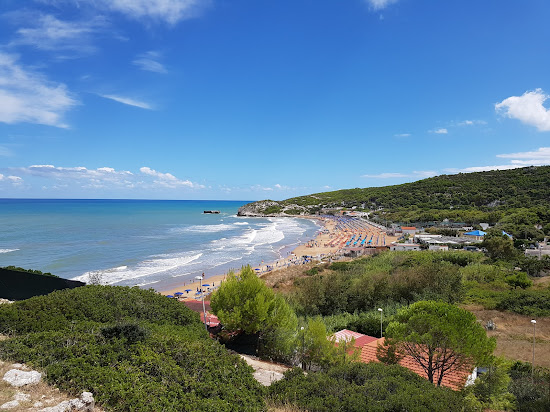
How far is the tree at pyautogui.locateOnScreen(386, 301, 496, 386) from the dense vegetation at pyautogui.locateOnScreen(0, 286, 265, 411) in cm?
530

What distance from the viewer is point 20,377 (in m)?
5.72

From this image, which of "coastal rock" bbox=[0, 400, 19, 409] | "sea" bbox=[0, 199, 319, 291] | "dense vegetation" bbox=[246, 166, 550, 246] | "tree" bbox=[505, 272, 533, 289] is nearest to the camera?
"coastal rock" bbox=[0, 400, 19, 409]

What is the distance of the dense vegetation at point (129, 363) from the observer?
226 inches

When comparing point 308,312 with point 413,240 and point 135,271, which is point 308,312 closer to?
point 135,271

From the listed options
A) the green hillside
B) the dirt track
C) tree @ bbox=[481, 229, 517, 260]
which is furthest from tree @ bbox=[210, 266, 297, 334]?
the green hillside

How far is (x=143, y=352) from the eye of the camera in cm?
704

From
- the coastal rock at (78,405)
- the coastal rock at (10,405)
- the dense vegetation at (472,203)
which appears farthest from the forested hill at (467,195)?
the coastal rock at (10,405)

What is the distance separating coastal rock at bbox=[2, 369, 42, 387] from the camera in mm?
5574

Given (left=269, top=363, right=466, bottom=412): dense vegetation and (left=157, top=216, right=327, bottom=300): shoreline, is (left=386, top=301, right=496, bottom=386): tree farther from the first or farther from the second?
(left=157, top=216, right=327, bottom=300): shoreline

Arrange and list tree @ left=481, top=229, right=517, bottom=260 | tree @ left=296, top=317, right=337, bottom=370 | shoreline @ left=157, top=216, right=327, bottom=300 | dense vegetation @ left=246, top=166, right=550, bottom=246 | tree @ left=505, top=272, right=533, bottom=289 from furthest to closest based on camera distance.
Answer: dense vegetation @ left=246, top=166, right=550, bottom=246 → tree @ left=481, top=229, right=517, bottom=260 → shoreline @ left=157, top=216, right=327, bottom=300 → tree @ left=505, top=272, right=533, bottom=289 → tree @ left=296, top=317, right=337, bottom=370

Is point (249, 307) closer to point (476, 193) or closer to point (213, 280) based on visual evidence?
point (213, 280)

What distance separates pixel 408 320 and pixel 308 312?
1003 cm

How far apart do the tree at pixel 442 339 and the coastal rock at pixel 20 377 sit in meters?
9.17

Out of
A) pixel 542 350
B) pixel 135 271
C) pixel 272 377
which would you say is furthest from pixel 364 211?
pixel 272 377
